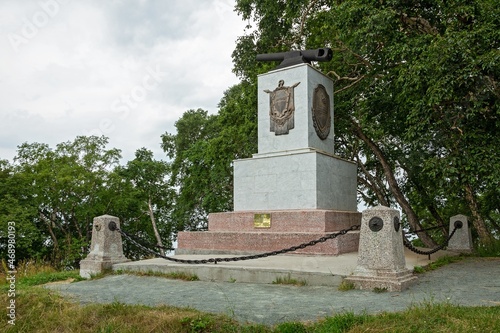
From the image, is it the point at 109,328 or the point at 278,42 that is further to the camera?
the point at 278,42

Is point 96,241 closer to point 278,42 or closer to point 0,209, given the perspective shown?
point 278,42

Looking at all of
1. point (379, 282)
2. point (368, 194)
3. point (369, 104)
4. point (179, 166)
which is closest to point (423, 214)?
point (368, 194)

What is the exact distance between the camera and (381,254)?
7.09 meters

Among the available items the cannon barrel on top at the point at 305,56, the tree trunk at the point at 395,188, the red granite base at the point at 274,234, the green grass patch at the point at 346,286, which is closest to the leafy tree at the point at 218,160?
the tree trunk at the point at 395,188

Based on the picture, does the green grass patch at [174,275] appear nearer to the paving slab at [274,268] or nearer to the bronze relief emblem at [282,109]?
the paving slab at [274,268]

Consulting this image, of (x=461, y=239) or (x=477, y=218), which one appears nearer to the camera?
(x=461, y=239)

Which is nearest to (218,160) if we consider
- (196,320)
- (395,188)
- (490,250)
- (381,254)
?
(395,188)

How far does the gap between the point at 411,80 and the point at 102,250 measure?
29.4ft

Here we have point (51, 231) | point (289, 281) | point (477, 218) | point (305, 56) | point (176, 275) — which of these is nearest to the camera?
point (289, 281)

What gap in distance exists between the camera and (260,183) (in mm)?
12492

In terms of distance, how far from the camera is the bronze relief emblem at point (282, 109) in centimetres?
1269

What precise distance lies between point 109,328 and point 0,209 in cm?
2414

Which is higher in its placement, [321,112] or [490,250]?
[321,112]

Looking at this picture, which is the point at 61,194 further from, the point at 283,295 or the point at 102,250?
the point at 283,295
